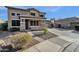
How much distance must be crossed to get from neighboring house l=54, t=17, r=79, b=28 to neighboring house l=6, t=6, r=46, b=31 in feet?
1.55

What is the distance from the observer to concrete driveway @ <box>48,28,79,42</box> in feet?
14.4

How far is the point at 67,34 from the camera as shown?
14.7 ft

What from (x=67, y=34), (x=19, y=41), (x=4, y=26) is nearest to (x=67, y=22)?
(x=67, y=34)

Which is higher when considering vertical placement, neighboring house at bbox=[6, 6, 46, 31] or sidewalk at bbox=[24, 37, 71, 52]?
neighboring house at bbox=[6, 6, 46, 31]

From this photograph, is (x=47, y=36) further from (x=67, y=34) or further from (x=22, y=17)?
(x=22, y=17)

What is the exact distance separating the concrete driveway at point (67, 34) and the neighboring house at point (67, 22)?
166 millimetres

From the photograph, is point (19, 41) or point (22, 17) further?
point (22, 17)

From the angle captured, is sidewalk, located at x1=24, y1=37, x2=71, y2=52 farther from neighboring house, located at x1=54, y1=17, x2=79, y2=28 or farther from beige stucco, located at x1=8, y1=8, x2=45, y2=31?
beige stucco, located at x1=8, y1=8, x2=45, y2=31

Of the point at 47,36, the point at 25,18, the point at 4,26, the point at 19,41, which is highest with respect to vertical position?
the point at 25,18

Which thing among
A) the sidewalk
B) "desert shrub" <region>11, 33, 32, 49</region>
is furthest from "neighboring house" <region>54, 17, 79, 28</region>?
"desert shrub" <region>11, 33, 32, 49</region>

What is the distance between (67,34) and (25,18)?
4.31 feet

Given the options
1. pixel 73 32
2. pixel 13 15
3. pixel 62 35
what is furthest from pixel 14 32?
pixel 73 32

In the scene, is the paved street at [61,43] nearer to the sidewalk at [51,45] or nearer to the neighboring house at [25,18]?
the sidewalk at [51,45]

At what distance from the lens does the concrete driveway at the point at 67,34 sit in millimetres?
4391
